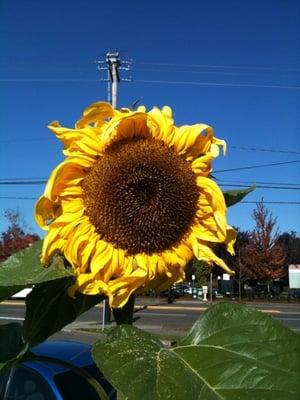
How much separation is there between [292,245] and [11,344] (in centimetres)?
7171

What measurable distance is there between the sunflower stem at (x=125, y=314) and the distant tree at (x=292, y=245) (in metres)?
61.7

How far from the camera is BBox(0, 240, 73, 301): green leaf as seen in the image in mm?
976

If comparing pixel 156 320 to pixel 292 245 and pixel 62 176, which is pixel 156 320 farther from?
pixel 292 245

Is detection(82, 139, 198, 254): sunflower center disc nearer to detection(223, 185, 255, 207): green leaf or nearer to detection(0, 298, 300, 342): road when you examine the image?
detection(223, 185, 255, 207): green leaf

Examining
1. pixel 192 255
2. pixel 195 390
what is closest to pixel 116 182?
pixel 192 255

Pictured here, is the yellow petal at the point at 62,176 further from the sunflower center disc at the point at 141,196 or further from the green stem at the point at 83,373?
the green stem at the point at 83,373

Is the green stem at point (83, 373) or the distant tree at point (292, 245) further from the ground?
the distant tree at point (292, 245)

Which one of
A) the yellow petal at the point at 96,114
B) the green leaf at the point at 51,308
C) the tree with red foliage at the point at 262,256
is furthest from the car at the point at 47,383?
the tree with red foliage at the point at 262,256

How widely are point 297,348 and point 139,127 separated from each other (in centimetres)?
48

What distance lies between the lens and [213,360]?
90 cm

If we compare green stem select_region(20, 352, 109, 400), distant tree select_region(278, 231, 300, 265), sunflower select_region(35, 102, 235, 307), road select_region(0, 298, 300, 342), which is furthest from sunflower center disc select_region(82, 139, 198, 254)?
distant tree select_region(278, 231, 300, 265)

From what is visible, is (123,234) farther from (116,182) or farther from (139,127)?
(139,127)

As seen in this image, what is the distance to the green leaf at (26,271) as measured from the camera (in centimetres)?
98

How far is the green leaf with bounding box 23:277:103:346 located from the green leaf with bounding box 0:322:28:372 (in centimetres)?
4
